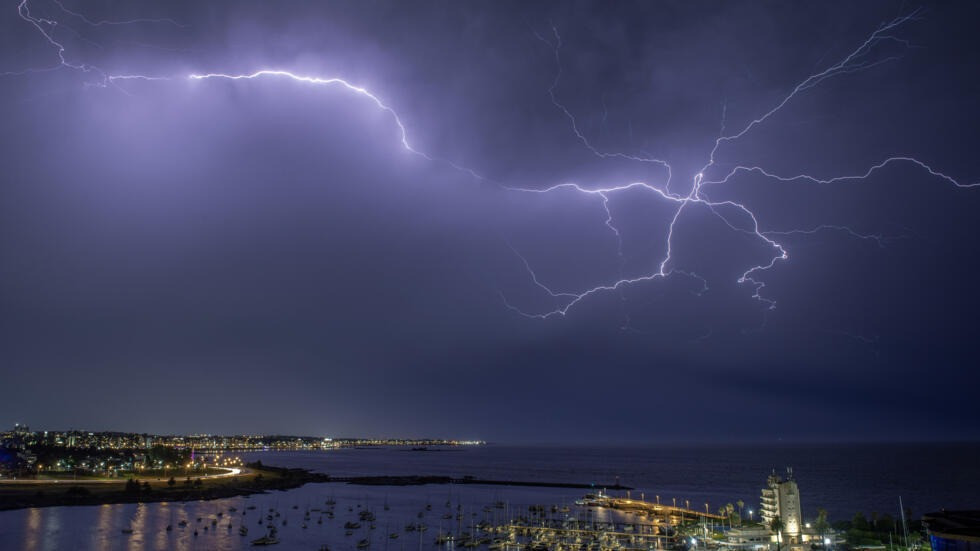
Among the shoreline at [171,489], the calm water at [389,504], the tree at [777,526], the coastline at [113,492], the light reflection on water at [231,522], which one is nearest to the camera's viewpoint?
the tree at [777,526]

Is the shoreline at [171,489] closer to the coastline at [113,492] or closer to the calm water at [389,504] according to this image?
the coastline at [113,492]

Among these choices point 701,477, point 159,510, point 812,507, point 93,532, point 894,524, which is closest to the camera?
point 894,524

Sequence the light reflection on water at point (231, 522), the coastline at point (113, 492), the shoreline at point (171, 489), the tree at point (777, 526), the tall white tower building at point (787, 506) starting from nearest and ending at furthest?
the tree at point (777, 526)
the tall white tower building at point (787, 506)
the light reflection on water at point (231, 522)
the coastline at point (113, 492)
the shoreline at point (171, 489)

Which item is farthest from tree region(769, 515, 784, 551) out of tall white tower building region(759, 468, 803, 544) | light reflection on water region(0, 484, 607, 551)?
light reflection on water region(0, 484, 607, 551)

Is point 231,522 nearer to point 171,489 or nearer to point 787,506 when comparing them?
point 171,489

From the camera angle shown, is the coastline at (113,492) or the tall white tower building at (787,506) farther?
the coastline at (113,492)

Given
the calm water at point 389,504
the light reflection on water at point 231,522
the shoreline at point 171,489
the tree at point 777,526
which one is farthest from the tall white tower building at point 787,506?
the shoreline at point 171,489

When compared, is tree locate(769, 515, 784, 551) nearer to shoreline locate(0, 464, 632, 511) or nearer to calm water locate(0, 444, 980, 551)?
calm water locate(0, 444, 980, 551)

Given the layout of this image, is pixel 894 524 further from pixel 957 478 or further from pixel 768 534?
pixel 957 478

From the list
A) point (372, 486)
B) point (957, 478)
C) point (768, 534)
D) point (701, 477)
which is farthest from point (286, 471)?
point (957, 478)

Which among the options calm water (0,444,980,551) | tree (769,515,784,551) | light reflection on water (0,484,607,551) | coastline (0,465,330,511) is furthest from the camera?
coastline (0,465,330,511)

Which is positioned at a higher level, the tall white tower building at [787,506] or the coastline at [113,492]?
the tall white tower building at [787,506]
